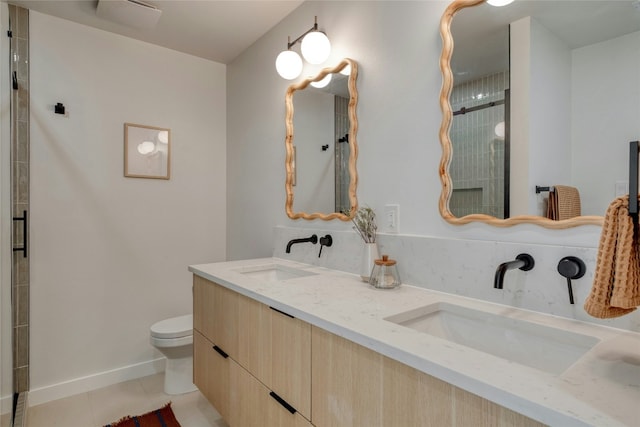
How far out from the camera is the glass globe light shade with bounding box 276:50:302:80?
2.07 meters

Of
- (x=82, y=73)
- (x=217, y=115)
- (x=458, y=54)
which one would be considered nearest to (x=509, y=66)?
(x=458, y=54)

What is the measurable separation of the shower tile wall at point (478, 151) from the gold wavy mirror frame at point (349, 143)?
1.76 ft

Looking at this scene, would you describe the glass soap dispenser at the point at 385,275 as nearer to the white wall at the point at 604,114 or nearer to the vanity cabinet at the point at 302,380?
the vanity cabinet at the point at 302,380

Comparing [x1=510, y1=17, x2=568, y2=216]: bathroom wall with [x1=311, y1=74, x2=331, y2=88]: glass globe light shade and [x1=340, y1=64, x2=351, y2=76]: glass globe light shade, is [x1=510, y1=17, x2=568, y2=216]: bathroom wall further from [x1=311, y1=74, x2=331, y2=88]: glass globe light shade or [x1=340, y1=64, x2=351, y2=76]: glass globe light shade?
[x1=311, y1=74, x2=331, y2=88]: glass globe light shade

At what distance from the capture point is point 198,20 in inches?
90.9

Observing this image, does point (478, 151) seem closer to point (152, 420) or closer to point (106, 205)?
point (152, 420)

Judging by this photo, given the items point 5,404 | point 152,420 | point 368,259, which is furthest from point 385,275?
point 5,404

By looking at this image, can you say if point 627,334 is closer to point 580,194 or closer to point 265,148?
point 580,194

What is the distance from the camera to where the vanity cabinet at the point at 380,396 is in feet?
2.17

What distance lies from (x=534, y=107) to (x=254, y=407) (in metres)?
1.48

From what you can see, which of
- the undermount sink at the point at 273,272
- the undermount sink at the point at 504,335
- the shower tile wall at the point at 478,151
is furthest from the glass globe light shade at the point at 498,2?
the undermount sink at the point at 273,272

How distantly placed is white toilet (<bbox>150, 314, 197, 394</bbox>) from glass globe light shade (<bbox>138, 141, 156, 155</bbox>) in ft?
4.15

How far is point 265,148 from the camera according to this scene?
252cm

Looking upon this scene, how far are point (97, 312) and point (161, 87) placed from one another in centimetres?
173
